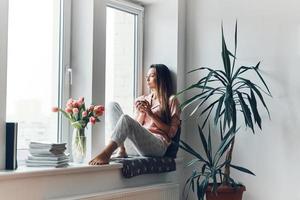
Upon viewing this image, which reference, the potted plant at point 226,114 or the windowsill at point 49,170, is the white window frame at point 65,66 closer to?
the windowsill at point 49,170

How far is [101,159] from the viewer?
11.2 ft

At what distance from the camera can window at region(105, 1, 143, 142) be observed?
13.4 ft

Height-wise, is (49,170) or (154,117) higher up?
(154,117)

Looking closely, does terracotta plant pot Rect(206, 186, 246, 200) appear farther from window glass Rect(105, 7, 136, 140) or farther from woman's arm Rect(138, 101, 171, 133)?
window glass Rect(105, 7, 136, 140)

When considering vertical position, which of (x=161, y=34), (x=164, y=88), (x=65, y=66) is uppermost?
(x=161, y=34)

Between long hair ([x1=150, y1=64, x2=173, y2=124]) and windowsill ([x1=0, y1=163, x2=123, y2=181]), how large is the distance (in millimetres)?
709

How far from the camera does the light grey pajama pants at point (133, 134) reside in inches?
141

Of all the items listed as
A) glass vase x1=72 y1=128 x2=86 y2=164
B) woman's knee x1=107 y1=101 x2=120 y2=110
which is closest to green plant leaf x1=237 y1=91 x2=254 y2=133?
woman's knee x1=107 y1=101 x2=120 y2=110

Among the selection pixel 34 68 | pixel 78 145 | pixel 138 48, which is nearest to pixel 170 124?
pixel 138 48

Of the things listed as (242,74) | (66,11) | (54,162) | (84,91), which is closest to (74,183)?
(54,162)

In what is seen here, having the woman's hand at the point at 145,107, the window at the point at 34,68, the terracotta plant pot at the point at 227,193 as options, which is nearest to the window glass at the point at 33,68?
the window at the point at 34,68

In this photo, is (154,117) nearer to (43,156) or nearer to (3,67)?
(43,156)

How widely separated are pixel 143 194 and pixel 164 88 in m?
0.94

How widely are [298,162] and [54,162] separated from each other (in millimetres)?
1914
